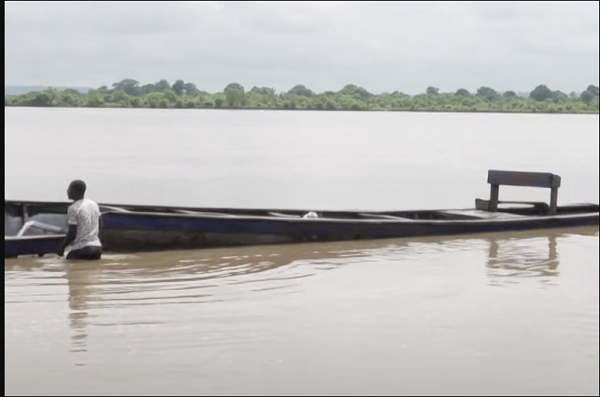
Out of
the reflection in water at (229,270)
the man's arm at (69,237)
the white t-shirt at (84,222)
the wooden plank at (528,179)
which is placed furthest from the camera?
the wooden plank at (528,179)

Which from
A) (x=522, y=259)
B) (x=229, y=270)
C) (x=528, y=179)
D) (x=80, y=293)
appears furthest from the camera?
(x=528, y=179)

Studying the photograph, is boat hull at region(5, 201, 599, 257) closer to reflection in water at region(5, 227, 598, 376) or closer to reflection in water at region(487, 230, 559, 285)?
reflection in water at region(5, 227, 598, 376)

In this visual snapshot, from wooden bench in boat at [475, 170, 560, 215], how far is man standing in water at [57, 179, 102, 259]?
613 cm

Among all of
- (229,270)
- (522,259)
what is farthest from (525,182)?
(229,270)

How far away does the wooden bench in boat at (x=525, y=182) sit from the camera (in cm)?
1380

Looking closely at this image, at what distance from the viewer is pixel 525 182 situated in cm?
1393

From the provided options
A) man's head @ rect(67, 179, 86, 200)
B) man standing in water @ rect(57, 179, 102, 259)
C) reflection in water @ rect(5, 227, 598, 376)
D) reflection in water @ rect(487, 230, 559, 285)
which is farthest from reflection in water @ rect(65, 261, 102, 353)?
reflection in water @ rect(487, 230, 559, 285)

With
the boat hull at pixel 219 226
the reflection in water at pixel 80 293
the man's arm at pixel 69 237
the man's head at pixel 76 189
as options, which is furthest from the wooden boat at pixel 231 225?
the man's head at pixel 76 189

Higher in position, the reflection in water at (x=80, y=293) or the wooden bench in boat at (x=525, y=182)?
the wooden bench in boat at (x=525, y=182)

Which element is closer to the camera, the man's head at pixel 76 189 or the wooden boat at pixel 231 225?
the man's head at pixel 76 189

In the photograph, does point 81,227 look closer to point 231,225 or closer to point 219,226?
point 219,226

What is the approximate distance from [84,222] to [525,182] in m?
6.51

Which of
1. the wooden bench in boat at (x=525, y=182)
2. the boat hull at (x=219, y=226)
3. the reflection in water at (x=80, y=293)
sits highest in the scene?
the wooden bench in boat at (x=525, y=182)

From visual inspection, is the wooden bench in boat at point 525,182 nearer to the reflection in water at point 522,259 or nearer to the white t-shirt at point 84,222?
the reflection in water at point 522,259
